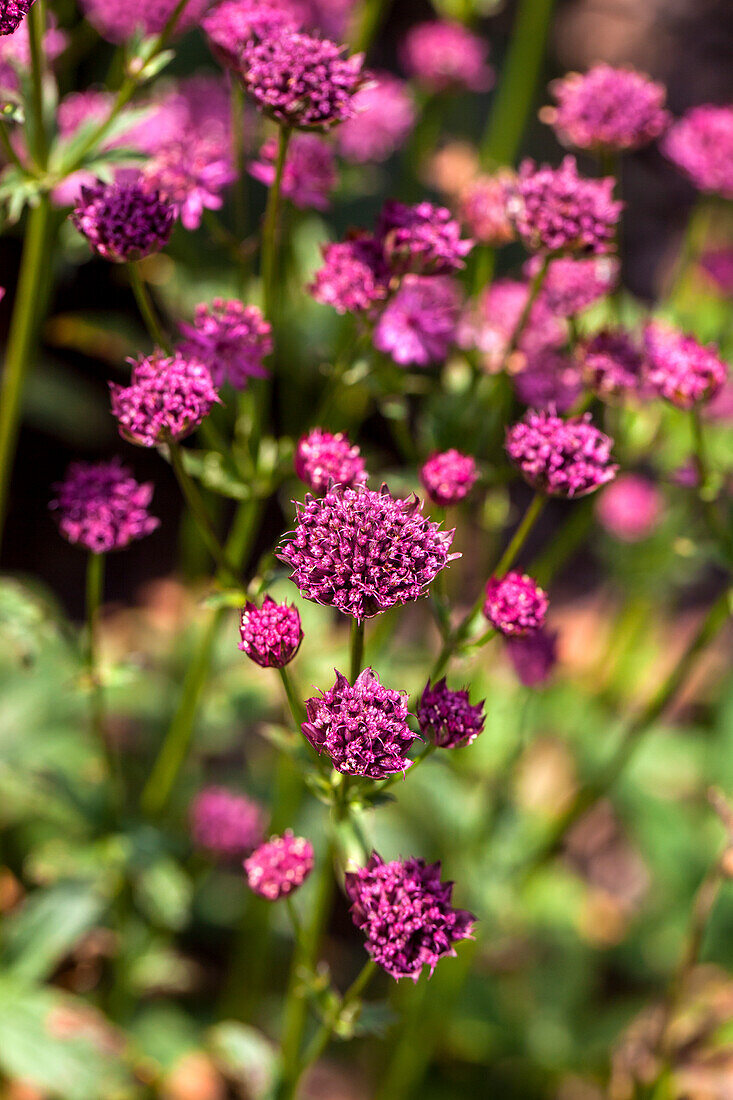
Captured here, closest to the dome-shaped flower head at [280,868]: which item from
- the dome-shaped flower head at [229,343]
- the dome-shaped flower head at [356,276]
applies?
the dome-shaped flower head at [229,343]

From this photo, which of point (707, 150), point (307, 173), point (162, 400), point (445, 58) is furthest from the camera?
point (445, 58)

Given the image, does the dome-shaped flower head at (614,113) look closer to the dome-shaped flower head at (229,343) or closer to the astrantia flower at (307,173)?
the astrantia flower at (307,173)

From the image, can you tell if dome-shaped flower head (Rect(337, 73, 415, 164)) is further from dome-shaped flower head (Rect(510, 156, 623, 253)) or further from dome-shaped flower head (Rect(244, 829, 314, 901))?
dome-shaped flower head (Rect(244, 829, 314, 901))

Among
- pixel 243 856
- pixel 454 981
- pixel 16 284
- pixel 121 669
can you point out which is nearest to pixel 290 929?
pixel 243 856

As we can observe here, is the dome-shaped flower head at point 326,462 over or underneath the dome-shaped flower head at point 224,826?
over

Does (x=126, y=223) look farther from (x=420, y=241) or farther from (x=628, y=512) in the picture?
(x=628, y=512)

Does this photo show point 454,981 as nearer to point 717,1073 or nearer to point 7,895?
point 717,1073

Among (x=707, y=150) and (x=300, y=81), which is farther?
(x=707, y=150)

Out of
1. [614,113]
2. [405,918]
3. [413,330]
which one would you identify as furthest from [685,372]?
[405,918]
